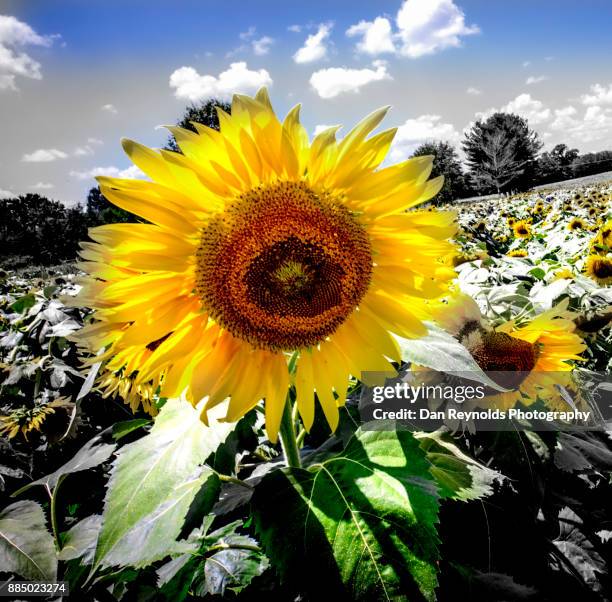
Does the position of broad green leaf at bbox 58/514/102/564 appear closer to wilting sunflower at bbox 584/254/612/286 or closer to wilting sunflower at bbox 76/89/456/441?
wilting sunflower at bbox 76/89/456/441

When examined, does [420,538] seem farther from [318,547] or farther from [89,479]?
[89,479]

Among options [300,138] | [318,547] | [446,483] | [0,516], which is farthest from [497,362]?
[0,516]

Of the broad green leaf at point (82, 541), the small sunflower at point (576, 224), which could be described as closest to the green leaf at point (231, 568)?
the broad green leaf at point (82, 541)

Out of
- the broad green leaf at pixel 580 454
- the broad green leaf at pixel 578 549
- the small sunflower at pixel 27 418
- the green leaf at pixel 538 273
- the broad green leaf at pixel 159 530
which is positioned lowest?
the broad green leaf at pixel 578 549

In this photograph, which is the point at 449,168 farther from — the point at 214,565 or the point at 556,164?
the point at 214,565

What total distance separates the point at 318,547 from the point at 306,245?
60 centimetres

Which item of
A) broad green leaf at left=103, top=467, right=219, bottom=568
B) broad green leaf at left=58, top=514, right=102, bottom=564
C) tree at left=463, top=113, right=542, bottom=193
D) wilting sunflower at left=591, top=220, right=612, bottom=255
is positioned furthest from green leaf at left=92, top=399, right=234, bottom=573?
tree at left=463, top=113, right=542, bottom=193

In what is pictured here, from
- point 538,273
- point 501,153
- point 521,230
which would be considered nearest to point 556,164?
point 501,153

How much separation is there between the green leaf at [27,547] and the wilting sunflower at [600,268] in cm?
414

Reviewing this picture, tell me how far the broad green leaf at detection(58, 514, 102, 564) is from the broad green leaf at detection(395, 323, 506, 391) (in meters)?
0.87

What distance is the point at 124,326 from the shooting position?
1109 mm

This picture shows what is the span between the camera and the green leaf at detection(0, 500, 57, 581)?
1186 millimetres

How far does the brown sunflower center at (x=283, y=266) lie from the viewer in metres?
1.00

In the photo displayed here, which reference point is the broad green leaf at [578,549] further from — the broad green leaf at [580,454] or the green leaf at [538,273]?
the green leaf at [538,273]
